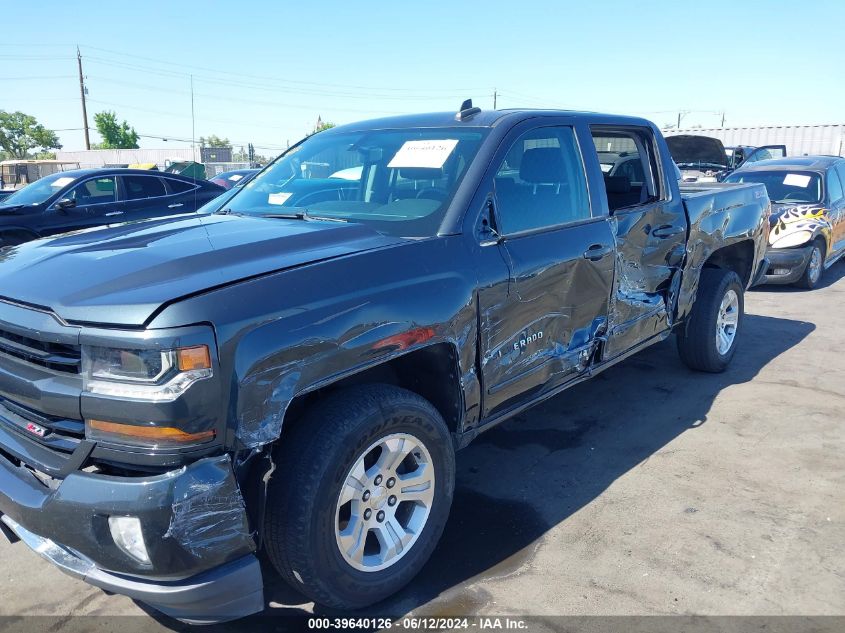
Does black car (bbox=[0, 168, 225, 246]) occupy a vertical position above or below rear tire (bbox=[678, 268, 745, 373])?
above

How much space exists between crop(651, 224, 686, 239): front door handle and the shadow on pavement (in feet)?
4.13

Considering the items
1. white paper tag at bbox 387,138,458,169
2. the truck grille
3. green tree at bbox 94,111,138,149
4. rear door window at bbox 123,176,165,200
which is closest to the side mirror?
rear door window at bbox 123,176,165,200

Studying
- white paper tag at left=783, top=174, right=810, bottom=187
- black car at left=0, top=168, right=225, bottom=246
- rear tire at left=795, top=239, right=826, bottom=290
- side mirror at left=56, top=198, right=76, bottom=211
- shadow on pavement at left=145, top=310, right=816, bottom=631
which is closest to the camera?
shadow on pavement at left=145, top=310, right=816, bottom=631

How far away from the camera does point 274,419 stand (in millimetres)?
2215

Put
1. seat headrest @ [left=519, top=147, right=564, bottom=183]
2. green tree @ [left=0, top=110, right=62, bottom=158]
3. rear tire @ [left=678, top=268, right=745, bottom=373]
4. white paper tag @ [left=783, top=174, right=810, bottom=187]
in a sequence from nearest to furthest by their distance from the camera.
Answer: seat headrest @ [left=519, top=147, right=564, bottom=183]
rear tire @ [left=678, top=268, right=745, bottom=373]
white paper tag @ [left=783, top=174, right=810, bottom=187]
green tree @ [left=0, top=110, right=62, bottom=158]

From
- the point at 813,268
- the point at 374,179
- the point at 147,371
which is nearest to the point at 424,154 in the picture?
the point at 374,179

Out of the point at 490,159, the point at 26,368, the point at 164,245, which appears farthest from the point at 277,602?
the point at 490,159

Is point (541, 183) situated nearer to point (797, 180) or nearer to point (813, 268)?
point (813, 268)

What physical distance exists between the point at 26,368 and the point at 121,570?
77 centimetres

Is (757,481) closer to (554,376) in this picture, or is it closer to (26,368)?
(554,376)

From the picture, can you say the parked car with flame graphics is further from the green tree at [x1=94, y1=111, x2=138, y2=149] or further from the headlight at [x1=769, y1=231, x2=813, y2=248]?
the green tree at [x1=94, y1=111, x2=138, y2=149]

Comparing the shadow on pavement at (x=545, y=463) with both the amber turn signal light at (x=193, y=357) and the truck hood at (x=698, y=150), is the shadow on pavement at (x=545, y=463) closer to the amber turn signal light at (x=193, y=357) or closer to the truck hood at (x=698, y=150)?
the amber turn signal light at (x=193, y=357)

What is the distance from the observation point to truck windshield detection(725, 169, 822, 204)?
932cm

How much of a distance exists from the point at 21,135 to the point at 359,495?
91.0 meters
